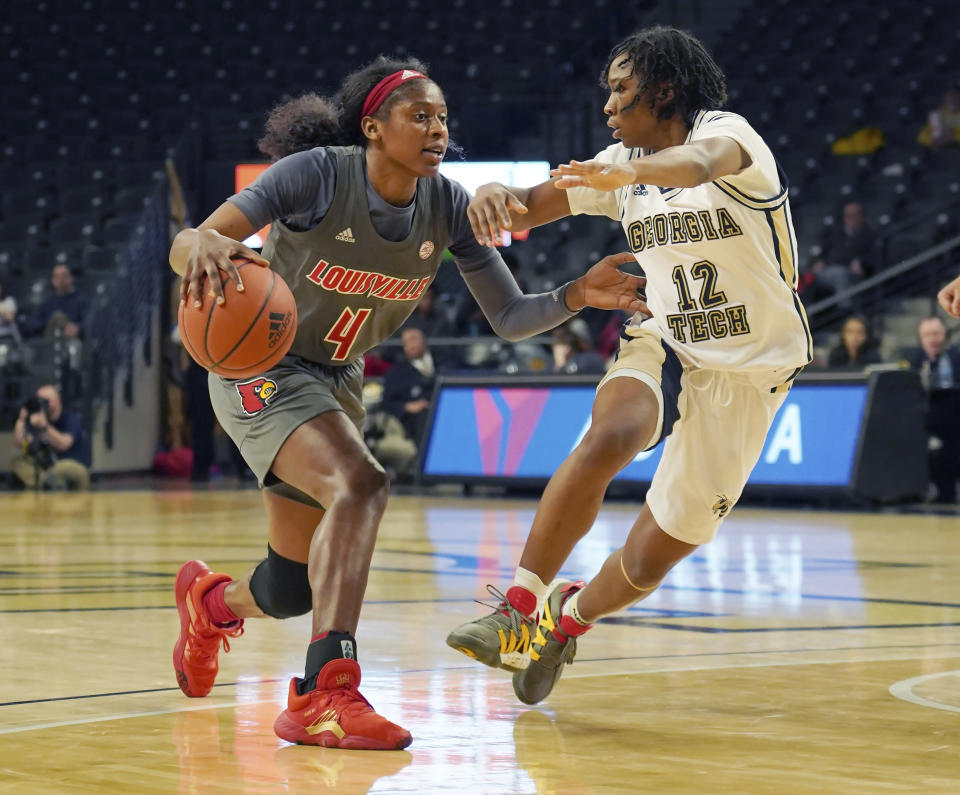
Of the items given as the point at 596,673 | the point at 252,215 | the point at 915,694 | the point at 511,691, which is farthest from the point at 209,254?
the point at 915,694

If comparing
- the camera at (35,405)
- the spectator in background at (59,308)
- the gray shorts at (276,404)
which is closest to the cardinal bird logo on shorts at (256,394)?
the gray shorts at (276,404)

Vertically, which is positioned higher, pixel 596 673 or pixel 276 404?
pixel 276 404

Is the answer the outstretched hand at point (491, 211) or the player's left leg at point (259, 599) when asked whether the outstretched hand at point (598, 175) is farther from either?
the player's left leg at point (259, 599)

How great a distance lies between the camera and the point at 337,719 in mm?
3502

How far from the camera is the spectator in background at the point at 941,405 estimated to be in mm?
12320

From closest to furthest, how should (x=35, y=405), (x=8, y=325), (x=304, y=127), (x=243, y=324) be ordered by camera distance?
(x=243, y=324)
(x=304, y=127)
(x=35, y=405)
(x=8, y=325)

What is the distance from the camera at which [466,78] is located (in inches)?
792

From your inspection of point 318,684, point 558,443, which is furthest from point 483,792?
point 558,443

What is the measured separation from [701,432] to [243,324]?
1321 millimetres

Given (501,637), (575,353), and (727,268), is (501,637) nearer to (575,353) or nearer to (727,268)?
(727,268)

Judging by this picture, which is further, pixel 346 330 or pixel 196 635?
pixel 196 635

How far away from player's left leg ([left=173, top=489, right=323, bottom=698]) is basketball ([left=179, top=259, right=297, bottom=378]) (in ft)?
1.70

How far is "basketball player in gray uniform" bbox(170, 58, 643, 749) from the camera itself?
3764mm

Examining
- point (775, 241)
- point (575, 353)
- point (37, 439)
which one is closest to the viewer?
point (775, 241)
